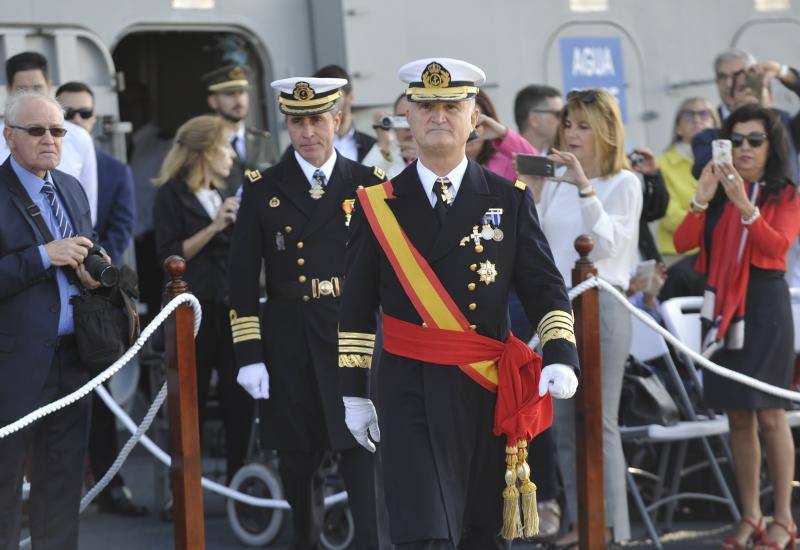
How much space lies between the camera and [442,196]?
4.99 m

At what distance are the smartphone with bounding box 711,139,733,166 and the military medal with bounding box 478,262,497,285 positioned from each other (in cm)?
224

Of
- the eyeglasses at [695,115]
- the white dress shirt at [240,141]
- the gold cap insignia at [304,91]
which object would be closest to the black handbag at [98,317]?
the gold cap insignia at [304,91]

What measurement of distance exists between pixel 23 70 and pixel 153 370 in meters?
1.72

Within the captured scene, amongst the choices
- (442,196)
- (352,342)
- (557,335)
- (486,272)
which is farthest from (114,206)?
(557,335)

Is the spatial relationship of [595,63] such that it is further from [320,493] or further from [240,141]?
[320,493]

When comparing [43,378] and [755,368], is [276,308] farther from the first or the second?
[755,368]

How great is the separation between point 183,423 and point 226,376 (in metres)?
2.03

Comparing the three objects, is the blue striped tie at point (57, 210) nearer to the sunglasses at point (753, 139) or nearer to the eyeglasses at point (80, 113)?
the eyeglasses at point (80, 113)

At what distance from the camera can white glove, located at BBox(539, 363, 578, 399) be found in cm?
479

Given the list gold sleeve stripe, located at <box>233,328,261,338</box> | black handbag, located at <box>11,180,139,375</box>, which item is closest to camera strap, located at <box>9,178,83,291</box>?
black handbag, located at <box>11,180,139,375</box>

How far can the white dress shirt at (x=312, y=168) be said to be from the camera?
6383mm

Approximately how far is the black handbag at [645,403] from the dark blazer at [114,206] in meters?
2.70

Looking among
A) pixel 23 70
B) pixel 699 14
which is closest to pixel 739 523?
pixel 23 70

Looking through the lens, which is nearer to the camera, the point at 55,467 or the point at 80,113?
the point at 55,467
